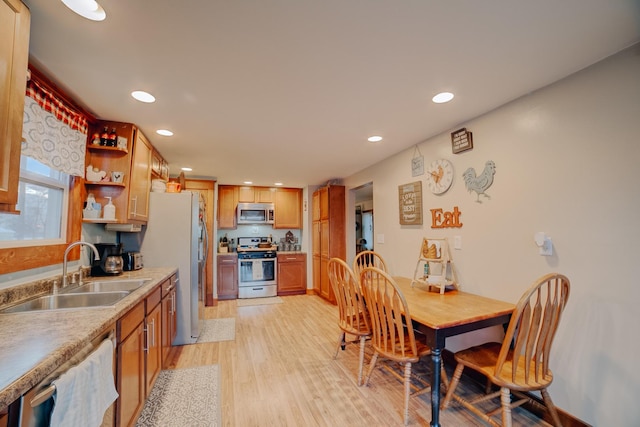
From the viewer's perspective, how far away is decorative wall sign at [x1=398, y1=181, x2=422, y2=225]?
304 centimetres

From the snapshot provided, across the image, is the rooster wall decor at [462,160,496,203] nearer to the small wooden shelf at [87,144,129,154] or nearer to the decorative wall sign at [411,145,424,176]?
the decorative wall sign at [411,145,424,176]

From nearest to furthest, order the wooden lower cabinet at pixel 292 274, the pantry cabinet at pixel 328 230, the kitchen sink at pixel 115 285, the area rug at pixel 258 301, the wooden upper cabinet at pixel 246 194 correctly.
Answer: the kitchen sink at pixel 115 285
the pantry cabinet at pixel 328 230
the area rug at pixel 258 301
the wooden lower cabinet at pixel 292 274
the wooden upper cabinet at pixel 246 194

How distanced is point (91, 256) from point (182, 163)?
1.78 m

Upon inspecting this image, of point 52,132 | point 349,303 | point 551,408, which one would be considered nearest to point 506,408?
point 551,408

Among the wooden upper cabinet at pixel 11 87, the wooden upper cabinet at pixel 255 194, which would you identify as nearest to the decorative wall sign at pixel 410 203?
the wooden upper cabinet at pixel 11 87

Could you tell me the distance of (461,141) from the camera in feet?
8.23

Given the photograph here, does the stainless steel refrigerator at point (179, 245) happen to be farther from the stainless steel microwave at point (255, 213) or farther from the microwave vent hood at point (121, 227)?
the stainless steel microwave at point (255, 213)

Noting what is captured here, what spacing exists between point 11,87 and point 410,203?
3054 mm

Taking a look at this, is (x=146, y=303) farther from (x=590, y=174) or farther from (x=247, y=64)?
(x=590, y=174)

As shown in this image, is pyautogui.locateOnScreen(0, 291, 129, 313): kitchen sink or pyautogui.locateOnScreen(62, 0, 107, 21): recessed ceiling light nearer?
pyautogui.locateOnScreen(62, 0, 107, 21): recessed ceiling light

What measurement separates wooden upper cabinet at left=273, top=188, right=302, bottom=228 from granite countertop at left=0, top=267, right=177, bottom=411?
4342mm

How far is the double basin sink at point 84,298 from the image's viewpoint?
63.4 inches

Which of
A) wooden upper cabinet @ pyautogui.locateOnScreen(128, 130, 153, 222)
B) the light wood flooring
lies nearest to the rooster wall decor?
the light wood flooring

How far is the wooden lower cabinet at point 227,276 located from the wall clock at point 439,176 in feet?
12.4
